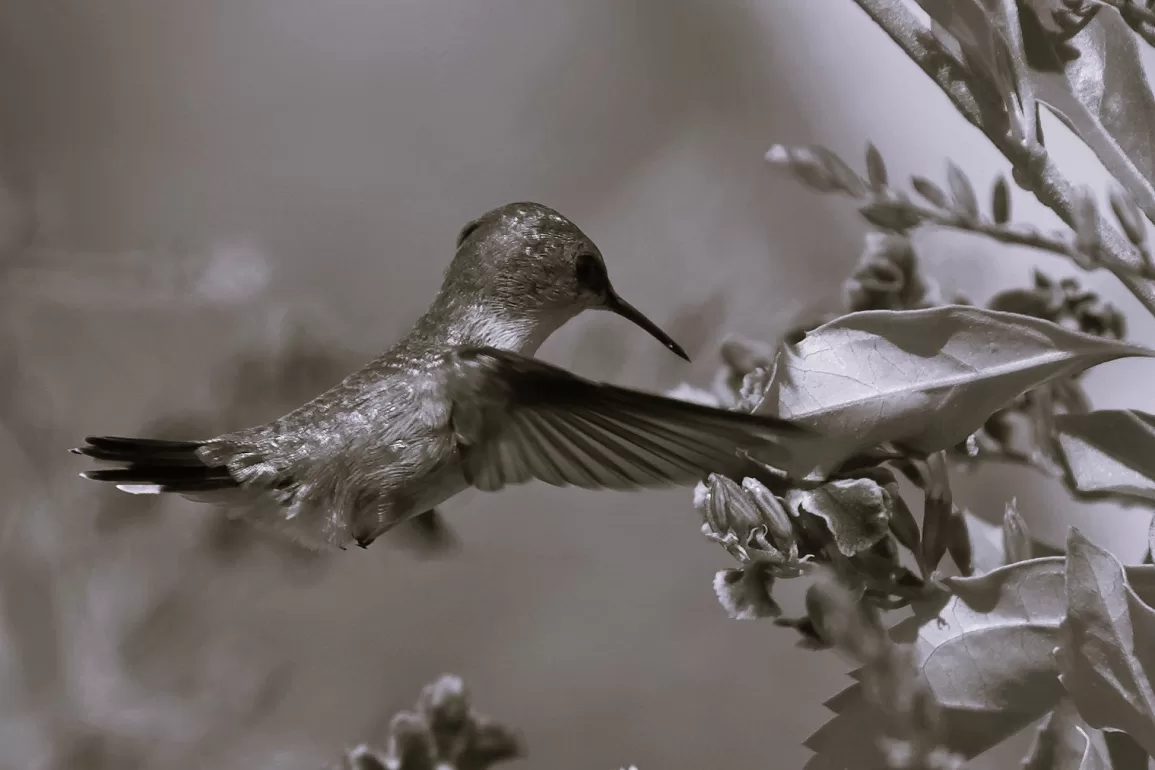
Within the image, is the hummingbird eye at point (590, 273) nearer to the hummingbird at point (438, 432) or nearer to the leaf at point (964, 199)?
the hummingbird at point (438, 432)

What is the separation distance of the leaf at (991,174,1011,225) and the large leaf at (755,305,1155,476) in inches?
1.7

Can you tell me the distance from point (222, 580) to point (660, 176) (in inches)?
19.4

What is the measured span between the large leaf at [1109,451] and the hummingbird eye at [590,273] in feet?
0.55

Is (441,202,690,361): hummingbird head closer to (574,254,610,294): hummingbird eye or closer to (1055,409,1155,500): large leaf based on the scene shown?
(574,254,610,294): hummingbird eye

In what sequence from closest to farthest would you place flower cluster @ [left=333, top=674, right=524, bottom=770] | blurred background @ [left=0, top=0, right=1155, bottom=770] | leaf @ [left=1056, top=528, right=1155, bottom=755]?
leaf @ [left=1056, top=528, right=1155, bottom=755] → flower cluster @ [left=333, top=674, right=524, bottom=770] → blurred background @ [left=0, top=0, right=1155, bottom=770]

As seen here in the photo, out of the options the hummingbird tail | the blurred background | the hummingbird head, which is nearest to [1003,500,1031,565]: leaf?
the hummingbird head

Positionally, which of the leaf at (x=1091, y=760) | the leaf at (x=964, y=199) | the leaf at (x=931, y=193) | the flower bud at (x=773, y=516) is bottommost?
the leaf at (x=1091, y=760)

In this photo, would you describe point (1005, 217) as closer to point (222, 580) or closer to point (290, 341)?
point (290, 341)

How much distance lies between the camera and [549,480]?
1.00 feet

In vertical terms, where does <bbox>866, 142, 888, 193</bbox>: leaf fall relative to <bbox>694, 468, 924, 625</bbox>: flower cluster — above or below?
above

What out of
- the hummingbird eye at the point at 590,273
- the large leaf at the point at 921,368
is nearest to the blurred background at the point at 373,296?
the hummingbird eye at the point at 590,273

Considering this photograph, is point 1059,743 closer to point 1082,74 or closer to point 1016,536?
point 1016,536

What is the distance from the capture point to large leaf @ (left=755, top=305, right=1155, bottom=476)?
0.24m

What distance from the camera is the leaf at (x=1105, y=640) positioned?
203 millimetres
